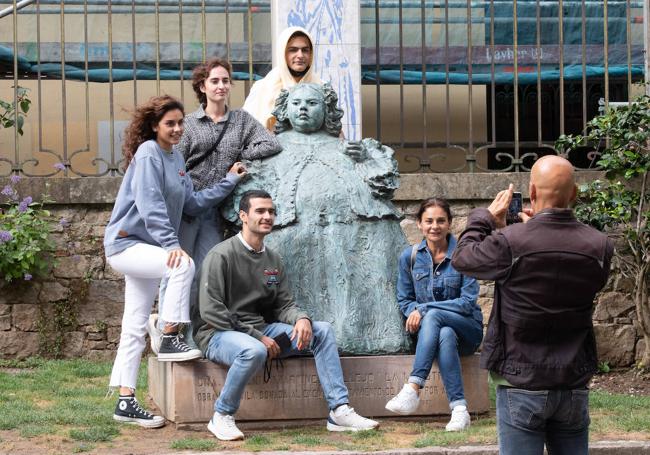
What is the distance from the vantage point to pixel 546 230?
4.13m

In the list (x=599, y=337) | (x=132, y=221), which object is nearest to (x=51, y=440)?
(x=132, y=221)

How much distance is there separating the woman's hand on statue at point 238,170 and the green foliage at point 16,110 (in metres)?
A: 3.28

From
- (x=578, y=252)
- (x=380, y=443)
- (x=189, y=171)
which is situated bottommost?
(x=380, y=443)

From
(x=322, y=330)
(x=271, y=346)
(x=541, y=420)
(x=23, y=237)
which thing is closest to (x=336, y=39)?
(x=23, y=237)

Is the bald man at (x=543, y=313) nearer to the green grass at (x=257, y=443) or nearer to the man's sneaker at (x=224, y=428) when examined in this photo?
the green grass at (x=257, y=443)

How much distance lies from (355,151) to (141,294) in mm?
1487

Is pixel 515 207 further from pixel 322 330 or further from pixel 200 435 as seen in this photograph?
pixel 200 435

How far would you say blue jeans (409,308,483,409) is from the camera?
6617 mm

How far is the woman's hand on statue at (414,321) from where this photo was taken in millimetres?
6789

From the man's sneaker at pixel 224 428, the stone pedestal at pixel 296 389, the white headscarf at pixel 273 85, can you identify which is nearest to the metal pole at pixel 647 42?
the white headscarf at pixel 273 85

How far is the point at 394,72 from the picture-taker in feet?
36.4

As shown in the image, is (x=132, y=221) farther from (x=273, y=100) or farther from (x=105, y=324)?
(x=105, y=324)

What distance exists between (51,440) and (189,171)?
1713 mm

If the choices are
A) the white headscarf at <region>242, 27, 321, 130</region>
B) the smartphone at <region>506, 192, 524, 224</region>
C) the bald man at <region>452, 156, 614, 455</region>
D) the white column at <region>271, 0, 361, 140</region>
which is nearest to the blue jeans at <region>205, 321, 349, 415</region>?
the white headscarf at <region>242, 27, 321, 130</region>
